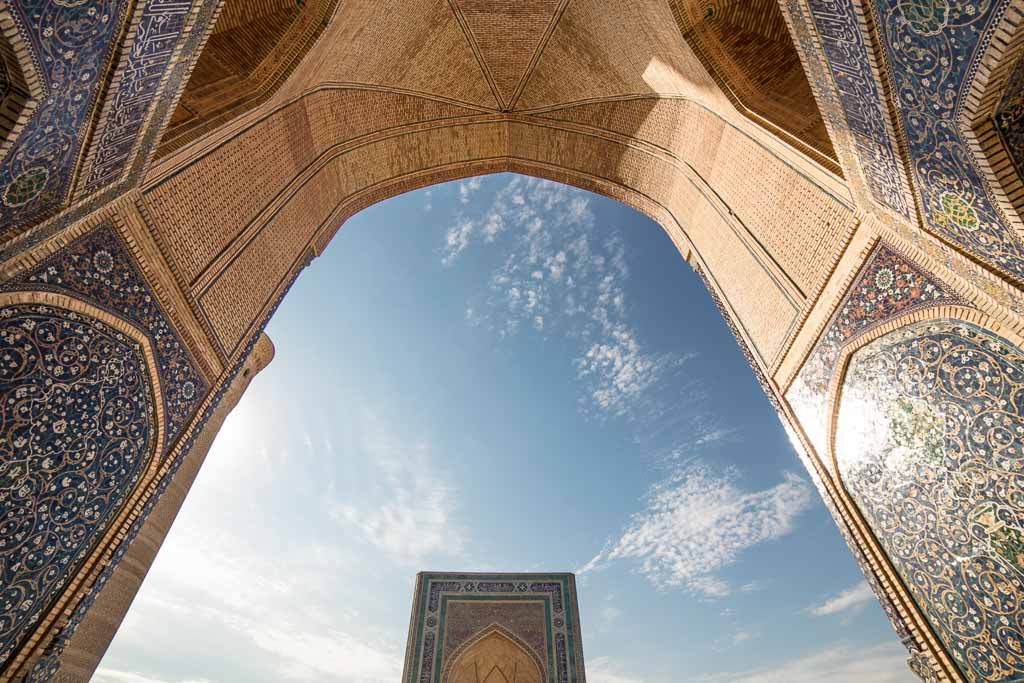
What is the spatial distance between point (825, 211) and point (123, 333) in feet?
12.5

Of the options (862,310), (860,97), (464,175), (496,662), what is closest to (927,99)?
(860,97)

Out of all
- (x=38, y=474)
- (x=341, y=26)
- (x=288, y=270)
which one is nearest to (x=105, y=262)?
(x=38, y=474)

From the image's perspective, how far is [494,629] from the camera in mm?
8289

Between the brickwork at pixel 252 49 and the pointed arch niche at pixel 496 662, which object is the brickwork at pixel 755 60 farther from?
the pointed arch niche at pixel 496 662

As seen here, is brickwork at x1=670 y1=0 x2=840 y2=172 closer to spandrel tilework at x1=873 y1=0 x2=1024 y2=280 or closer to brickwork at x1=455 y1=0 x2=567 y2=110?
spandrel tilework at x1=873 y1=0 x2=1024 y2=280

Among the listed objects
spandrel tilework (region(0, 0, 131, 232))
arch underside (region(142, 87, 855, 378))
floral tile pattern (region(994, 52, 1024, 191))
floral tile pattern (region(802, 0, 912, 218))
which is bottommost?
floral tile pattern (region(994, 52, 1024, 191))

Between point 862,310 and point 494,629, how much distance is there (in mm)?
7831

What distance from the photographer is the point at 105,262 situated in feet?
7.61

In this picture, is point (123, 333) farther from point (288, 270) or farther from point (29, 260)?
point (288, 270)

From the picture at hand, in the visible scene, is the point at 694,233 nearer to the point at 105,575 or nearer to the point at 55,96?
the point at 55,96

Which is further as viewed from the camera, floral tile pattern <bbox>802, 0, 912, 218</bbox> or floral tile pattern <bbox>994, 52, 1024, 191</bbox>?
floral tile pattern <bbox>802, 0, 912, 218</bbox>

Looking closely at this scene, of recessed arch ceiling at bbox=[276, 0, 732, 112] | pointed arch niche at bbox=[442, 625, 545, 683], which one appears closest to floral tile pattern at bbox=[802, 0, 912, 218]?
recessed arch ceiling at bbox=[276, 0, 732, 112]

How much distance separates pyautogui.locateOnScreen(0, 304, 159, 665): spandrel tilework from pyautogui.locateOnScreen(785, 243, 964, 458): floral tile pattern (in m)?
3.70

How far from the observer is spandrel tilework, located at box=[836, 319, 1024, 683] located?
1.92m
